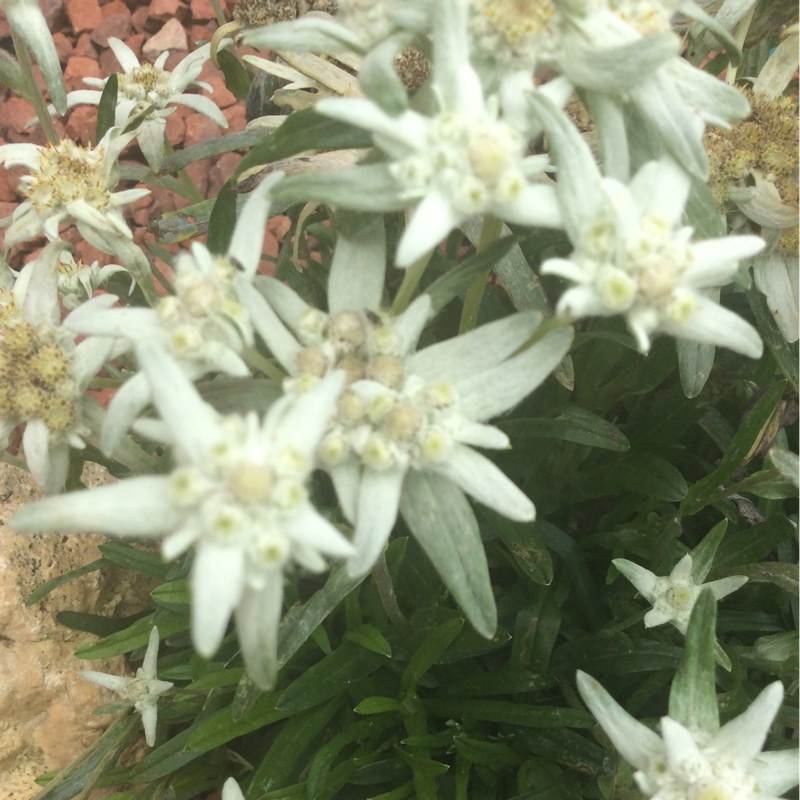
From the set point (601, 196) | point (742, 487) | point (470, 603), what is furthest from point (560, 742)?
point (601, 196)

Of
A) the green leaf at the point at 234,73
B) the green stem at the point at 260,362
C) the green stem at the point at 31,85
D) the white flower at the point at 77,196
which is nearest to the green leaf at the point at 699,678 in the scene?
the green stem at the point at 260,362

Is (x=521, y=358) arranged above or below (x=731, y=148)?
below

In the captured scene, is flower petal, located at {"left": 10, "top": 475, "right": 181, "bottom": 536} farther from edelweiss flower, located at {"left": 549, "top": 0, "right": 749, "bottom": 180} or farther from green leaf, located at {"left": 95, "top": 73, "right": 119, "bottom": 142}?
green leaf, located at {"left": 95, "top": 73, "right": 119, "bottom": 142}

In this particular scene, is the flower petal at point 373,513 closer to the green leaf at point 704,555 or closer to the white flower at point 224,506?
the white flower at point 224,506

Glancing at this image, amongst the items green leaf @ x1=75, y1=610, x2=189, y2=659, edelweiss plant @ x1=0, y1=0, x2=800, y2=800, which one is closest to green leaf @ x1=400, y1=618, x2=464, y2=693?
edelweiss plant @ x1=0, y1=0, x2=800, y2=800

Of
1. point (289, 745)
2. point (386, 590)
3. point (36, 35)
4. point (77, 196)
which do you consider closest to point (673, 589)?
point (386, 590)

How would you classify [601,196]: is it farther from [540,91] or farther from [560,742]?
[560,742]
